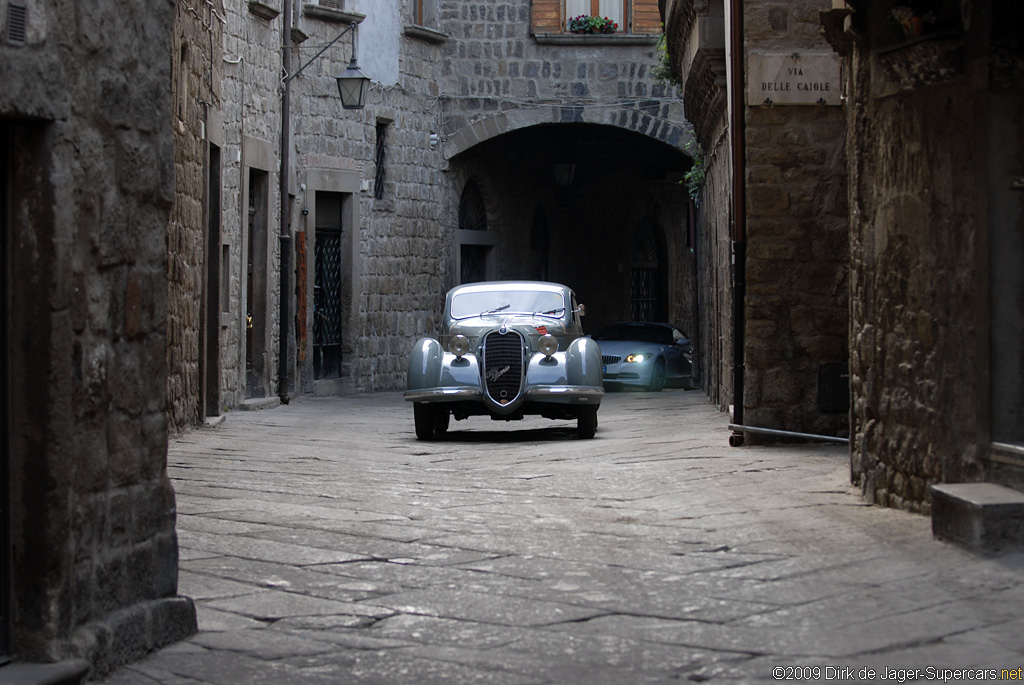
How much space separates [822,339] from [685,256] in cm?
1838

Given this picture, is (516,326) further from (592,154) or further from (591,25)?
(592,154)

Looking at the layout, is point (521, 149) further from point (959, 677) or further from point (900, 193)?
point (959, 677)

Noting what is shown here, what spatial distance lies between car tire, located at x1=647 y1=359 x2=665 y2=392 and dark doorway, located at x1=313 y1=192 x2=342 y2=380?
459 cm

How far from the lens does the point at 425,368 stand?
11.9 metres

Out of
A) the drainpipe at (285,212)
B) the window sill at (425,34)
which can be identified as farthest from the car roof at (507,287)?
the window sill at (425,34)

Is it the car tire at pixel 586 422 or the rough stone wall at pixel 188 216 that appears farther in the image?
the car tire at pixel 586 422

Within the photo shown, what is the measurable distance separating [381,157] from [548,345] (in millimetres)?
9931

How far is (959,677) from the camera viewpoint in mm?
3641

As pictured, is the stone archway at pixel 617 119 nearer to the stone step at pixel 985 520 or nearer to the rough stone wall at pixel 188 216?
the rough stone wall at pixel 188 216

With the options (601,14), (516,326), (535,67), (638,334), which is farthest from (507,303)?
(601,14)

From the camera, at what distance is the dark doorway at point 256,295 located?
1673 cm

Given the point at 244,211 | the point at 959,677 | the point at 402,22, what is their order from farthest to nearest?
the point at 402,22 → the point at 244,211 → the point at 959,677

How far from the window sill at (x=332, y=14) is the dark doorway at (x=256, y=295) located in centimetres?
327

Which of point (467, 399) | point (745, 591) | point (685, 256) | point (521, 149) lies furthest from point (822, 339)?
point (685, 256)
